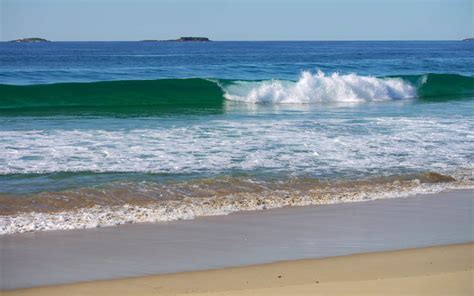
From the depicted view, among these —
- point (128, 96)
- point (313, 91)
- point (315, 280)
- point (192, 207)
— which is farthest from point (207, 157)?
point (313, 91)

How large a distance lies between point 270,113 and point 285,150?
749cm

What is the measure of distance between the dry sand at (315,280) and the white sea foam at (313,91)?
18.7m

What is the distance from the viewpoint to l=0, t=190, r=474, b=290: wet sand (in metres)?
5.98

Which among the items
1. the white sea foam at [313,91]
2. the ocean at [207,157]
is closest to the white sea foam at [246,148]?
the ocean at [207,157]

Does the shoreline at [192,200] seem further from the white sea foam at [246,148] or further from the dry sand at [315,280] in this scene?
the dry sand at [315,280]

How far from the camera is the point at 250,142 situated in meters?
12.8

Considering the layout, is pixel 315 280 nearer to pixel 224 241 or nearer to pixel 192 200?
pixel 224 241

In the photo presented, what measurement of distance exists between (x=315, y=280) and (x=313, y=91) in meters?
20.5

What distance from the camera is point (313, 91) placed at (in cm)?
2564

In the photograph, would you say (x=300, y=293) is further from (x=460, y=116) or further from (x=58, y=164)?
(x=460, y=116)

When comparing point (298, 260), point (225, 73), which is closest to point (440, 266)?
point (298, 260)

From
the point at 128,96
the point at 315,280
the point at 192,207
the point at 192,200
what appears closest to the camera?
the point at 315,280

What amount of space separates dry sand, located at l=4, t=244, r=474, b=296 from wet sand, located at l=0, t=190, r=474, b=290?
23cm

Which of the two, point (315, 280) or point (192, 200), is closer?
point (315, 280)
